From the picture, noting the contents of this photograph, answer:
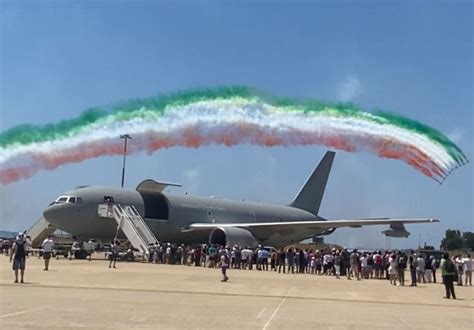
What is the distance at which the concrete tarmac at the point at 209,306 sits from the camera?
455 inches

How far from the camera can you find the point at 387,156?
3959 cm

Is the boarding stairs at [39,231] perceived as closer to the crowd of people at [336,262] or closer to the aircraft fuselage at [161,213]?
the aircraft fuselage at [161,213]

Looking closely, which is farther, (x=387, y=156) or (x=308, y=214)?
(x=308, y=214)

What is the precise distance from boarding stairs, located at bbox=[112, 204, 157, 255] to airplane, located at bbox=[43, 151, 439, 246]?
94 centimetres

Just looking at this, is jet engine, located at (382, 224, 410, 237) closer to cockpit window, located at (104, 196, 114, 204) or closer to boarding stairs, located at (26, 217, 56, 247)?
cockpit window, located at (104, 196, 114, 204)

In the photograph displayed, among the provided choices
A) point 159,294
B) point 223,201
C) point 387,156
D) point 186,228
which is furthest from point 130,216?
point 159,294

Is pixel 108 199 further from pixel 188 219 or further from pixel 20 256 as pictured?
pixel 20 256

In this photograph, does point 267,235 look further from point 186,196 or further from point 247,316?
point 247,316

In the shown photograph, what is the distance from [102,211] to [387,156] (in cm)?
2012

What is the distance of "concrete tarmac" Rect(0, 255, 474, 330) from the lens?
1155 cm

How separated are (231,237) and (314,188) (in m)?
25.2

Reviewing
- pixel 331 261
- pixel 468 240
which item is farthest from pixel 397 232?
pixel 468 240

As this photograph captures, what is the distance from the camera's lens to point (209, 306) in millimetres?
14383

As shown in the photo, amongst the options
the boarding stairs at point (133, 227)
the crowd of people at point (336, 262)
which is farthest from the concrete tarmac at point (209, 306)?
the boarding stairs at point (133, 227)
